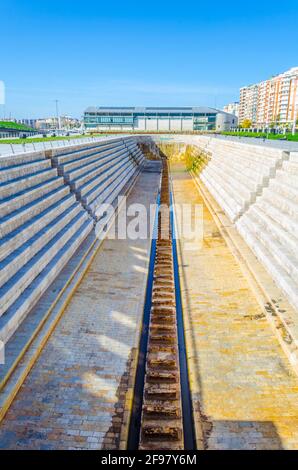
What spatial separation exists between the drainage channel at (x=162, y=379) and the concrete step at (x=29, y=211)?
4.62 meters

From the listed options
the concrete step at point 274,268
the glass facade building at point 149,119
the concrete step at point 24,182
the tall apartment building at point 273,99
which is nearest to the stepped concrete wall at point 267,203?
the concrete step at point 274,268

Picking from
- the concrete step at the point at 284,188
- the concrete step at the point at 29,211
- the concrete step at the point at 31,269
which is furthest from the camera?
the concrete step at the point at 284,188

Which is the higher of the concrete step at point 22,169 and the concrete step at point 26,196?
the concrete step at point 22,169

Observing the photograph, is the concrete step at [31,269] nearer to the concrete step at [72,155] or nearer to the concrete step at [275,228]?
the concrete step at [72,155]

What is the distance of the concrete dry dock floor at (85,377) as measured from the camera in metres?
5.79

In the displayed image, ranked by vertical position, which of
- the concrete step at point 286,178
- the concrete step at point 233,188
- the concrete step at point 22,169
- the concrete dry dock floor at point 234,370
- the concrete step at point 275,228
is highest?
the concrete step at point 22,169

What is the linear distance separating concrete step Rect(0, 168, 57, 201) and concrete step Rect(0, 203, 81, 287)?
1.53 metres

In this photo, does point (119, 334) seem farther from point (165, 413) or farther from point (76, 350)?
point (165, 413)

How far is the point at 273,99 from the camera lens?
114m

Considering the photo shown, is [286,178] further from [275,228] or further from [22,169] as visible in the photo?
[22,169]

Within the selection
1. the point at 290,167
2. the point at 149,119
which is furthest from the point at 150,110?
the point at 290,167

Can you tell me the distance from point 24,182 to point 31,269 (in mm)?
4285

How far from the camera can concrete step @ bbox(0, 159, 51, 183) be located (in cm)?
1153

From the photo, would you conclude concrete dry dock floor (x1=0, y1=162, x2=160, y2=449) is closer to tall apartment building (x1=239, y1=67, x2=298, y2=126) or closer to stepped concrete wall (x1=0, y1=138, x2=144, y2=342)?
stepped concrete wall (x1=0, y1=138, x2=144, y2=342)
